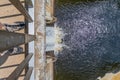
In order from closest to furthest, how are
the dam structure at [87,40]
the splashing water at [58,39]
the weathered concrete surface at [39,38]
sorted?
1. the weathered concrete surface at [39,38]
2. the splashing water at [58,39]
3. the dam structure at [87,40]

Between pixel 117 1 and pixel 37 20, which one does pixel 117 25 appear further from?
pixel 37 20

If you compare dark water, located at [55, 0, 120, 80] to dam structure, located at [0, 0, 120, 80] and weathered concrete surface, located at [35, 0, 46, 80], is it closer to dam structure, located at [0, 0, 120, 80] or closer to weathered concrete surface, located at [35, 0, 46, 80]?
dam structure, located at [0, 0, 120, 80]

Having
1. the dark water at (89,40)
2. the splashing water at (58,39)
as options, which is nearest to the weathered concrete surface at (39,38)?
the splashing water at (58,39)

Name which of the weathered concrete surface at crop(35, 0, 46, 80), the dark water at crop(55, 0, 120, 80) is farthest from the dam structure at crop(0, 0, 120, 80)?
the weathered concrete surface at crop(35, 0, 46, 80)

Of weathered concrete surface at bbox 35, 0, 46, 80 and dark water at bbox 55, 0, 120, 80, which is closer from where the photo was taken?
weathered concrete surface at bbox 35, 0, 46, 80

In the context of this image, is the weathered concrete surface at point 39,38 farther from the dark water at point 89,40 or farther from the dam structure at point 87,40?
the dark water at point 89,40

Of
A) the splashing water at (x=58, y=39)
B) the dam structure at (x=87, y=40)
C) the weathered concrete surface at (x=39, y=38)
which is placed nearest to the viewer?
the weathered concrete surface at (x=39, y=38)

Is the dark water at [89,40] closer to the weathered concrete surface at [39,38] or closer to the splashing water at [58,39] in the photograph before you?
the splashing water at [58,39]

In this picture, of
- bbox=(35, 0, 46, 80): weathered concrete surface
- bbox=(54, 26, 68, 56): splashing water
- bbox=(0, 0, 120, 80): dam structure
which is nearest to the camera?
bbox=(35, 0, 46, 80): weathered concrete surface

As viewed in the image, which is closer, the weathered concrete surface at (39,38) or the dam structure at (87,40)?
the weathered concrete surface at (39,38)

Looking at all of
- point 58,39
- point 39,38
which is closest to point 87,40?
point 58,39
